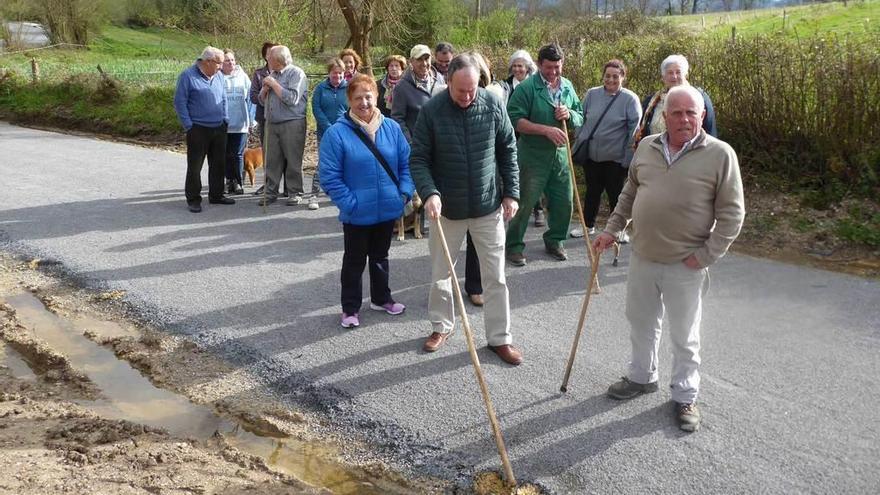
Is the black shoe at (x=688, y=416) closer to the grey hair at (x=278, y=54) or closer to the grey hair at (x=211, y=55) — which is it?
the grey hair at (x=278, y=54)

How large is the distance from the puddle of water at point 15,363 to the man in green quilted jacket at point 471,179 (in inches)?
105

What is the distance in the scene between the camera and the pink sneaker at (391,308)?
6009 millimetres

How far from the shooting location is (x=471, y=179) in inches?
196

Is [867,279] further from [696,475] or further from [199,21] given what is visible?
[199,21]

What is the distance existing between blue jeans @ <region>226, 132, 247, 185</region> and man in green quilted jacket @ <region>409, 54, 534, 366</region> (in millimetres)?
5976

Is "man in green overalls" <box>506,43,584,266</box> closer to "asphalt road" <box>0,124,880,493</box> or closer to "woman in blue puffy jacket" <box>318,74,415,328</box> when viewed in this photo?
"asphalt road" <box>0,124,880,493</box>

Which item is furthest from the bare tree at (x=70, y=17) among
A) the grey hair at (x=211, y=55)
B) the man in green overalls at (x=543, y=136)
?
the man in green overalls at (x=543, y=136)

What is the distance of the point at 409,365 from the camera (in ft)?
16.7

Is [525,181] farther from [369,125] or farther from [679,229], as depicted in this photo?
[679,229]

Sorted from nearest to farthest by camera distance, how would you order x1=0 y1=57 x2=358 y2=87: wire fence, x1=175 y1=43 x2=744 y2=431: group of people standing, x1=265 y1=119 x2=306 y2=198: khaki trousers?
x1=175 y1=43 x2=744 y2=431: group of people standing, x1=265 y1=119 x2=306 y2=198: khaki trousers, x1=0 y1=57 x2=358 y2=87: wire fence

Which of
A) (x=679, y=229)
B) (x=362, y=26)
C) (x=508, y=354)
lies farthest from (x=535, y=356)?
(x=362, y=26)

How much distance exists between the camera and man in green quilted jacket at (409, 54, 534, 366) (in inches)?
193

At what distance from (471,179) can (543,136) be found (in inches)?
83.8

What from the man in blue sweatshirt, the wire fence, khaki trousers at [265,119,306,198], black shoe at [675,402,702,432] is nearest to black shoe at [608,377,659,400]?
black shoe at [675,402,702,432]
